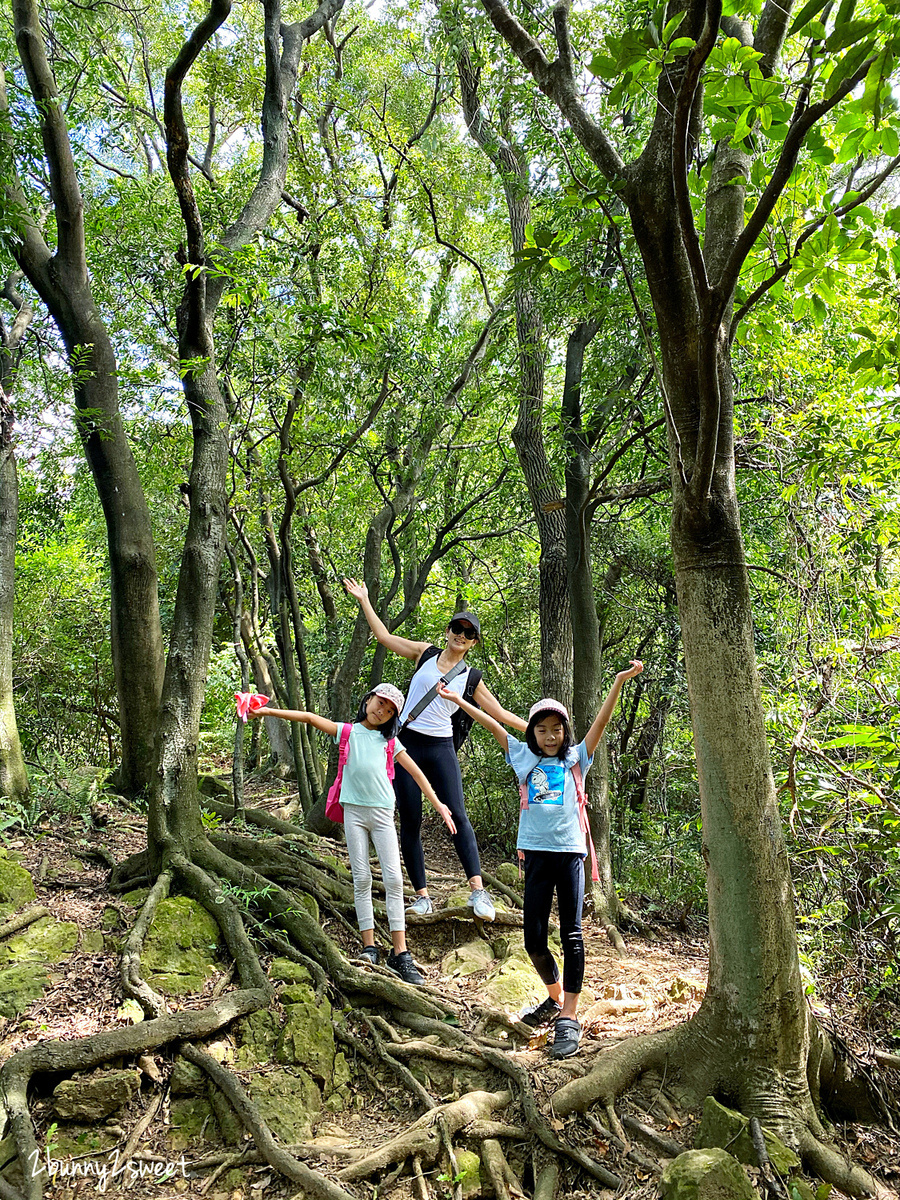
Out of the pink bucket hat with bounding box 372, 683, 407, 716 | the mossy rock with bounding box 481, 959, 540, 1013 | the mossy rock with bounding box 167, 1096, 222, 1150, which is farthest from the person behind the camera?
the pink bucket hat with bounding box 372, 683, 407, 716

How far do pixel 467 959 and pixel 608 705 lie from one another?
2804 millimetres

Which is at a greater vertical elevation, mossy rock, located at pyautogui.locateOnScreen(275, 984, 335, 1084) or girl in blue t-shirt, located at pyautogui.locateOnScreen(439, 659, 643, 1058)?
girl in blue t-shirt, located at pyautogui.locateOnScreen(439, 659, 643, 1058)

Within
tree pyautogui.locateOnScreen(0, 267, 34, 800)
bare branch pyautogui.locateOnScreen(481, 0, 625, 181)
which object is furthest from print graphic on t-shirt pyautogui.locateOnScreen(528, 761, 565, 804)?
tree pyautogui.locateOnScreen(0, 267, 34, 800)

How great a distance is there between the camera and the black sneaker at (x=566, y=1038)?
405 centimetres

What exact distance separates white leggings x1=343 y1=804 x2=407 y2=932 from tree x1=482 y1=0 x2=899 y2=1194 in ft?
5.61

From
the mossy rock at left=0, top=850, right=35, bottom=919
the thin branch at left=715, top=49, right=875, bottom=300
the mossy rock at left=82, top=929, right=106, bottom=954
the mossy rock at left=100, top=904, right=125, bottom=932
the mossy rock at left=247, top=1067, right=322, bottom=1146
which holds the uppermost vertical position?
the thin branch at left=715, top=49, right=875, bottom=300

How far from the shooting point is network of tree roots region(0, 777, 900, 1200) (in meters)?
3.31

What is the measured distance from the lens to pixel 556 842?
4.16m

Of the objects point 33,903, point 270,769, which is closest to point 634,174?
point 33,903

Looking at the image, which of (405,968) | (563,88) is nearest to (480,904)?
(405,968)

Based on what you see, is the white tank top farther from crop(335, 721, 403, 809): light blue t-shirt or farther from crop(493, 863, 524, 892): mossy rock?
crop(493, 863, 524, 892): mossy rock

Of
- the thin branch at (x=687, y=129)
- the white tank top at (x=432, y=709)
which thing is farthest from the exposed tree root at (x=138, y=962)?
the thin branch at (x=687, y=129)

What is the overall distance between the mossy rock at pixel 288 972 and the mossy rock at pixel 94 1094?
111 cm

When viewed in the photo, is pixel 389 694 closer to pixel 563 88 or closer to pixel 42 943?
pixel 42 943
